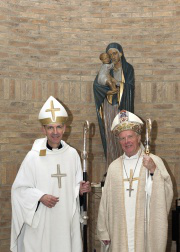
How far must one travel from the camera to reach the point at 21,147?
7.43m

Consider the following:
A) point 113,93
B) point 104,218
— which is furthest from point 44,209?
point 113,93

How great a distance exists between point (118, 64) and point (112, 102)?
21.6 inches

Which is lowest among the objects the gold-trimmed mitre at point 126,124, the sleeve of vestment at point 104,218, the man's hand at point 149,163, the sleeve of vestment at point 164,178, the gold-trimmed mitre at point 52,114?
the sleeve of vestment at point 104,218

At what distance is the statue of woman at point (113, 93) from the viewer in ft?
22.9

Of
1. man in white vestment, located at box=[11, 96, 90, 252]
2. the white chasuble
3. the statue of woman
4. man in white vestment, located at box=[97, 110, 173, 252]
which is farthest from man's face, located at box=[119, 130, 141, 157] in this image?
the statue of woman

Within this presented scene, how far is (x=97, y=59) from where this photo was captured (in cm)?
783

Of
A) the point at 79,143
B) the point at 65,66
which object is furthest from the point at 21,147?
the point at 65,66

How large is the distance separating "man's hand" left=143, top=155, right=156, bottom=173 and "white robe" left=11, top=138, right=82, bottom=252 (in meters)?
0.82

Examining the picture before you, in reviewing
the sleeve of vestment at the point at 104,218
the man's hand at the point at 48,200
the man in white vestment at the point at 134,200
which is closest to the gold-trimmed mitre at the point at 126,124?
the man in white vestment at the point at 134,200

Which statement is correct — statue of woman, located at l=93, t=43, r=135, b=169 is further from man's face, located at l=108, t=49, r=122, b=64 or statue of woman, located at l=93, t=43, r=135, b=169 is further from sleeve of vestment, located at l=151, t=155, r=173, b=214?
sleeve of vestment, located at l=151, t=155, r=173, b=214

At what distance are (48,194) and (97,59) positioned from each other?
3240mm

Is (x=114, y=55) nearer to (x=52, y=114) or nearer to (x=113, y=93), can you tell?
(x=113, y=93)

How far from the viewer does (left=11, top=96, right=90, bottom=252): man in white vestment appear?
17.1ft

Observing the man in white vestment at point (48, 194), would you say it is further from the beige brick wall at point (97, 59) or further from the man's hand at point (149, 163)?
the beige brick wall at point (97, 59)
